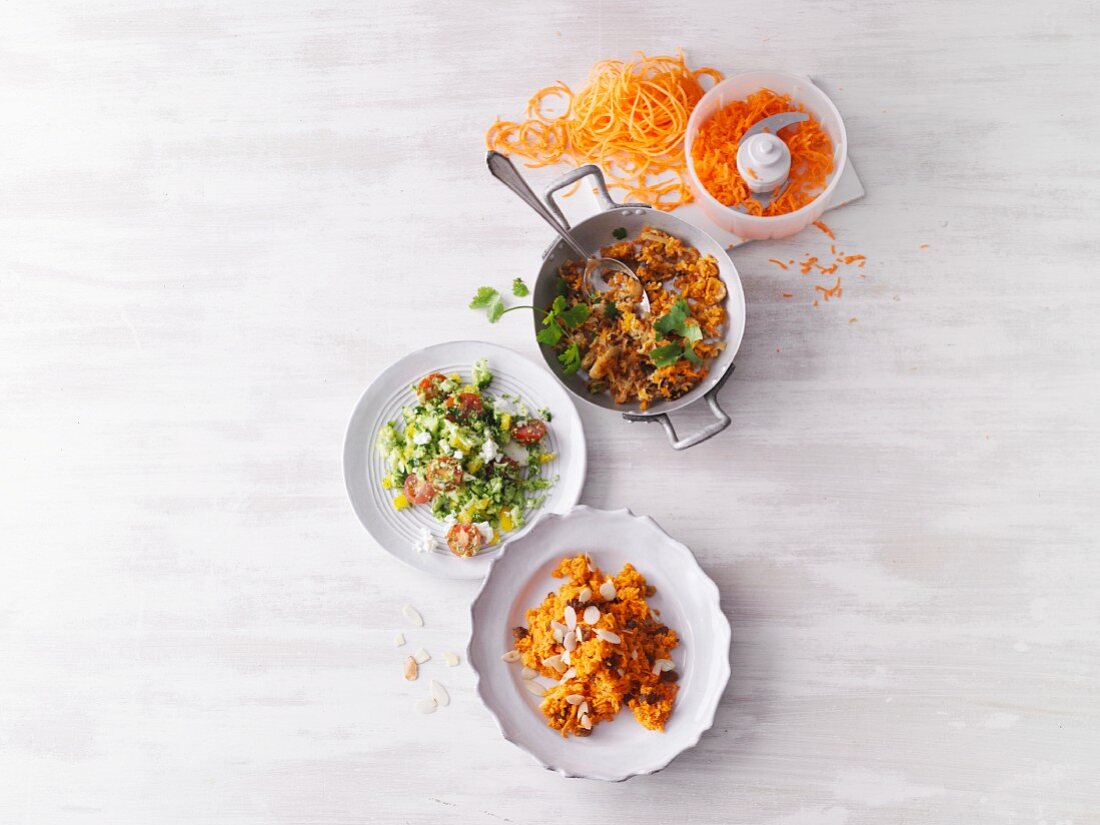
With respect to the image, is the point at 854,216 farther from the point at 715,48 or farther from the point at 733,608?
the point at 733,608

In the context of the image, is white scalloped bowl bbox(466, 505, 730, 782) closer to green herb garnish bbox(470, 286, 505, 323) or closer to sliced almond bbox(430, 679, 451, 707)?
sliced almond bbox(430, 679, 451, 707)

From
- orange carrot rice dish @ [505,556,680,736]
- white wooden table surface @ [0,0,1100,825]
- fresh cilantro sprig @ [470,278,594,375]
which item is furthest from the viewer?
white wooden table surface @ [0,0,1100,825]

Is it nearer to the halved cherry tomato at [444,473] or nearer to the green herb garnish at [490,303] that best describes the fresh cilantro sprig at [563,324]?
the green herb garnish at [490,303]

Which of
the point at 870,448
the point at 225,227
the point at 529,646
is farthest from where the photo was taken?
the point at 225,227

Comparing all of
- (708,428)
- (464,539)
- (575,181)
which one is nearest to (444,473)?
(464,539)

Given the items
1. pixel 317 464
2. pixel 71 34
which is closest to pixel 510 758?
pixel 317 464

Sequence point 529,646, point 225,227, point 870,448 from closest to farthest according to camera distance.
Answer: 1. point 529,646
2. point 870,448
3. point 225,227

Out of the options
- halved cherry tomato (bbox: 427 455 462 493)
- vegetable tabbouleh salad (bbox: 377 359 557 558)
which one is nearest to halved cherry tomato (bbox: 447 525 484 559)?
vegetable tabbouleh salad (bbox: 377 359 557 558)

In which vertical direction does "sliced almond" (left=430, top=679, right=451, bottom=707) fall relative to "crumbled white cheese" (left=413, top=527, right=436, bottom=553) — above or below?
below

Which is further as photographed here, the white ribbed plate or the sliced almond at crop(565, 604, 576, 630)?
the white ribbed plate
